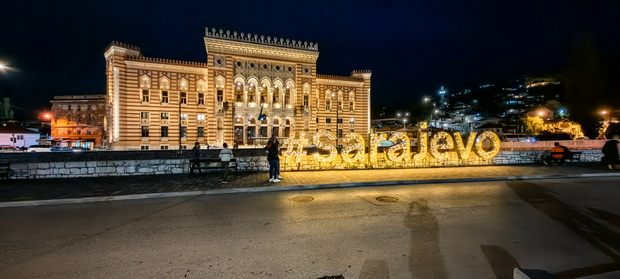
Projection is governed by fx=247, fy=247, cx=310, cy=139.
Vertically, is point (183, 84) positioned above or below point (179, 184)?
above

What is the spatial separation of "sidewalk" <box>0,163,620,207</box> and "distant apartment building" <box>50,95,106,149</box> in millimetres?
58749

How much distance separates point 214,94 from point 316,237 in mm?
38609

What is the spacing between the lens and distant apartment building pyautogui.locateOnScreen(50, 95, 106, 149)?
187ft

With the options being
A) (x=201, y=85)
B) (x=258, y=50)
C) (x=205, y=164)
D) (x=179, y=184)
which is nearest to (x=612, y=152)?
(x=205, y=164)

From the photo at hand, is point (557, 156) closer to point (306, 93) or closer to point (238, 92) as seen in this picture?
point (306, 93)

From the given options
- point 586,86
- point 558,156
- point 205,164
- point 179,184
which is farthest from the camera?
point 586,86

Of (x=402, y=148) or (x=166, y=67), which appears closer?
(x=402, y=148)

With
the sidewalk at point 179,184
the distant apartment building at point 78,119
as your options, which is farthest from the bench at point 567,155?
the distant apartment building at point 78,119

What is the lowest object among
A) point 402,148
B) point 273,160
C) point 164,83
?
point 273,160

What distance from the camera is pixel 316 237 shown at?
5125mm

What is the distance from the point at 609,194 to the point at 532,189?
83.7 inches

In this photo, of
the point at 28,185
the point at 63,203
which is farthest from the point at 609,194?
the point at 28,185

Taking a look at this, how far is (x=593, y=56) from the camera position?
34281 mm

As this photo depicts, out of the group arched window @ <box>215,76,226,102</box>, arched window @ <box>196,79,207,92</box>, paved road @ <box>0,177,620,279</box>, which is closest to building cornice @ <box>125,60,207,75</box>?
arched window @ <box>196,79,207,92</box>
